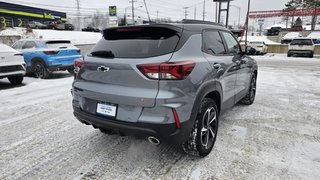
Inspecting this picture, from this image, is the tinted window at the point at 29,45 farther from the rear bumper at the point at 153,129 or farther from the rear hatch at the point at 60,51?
the rear bumper at the point at 153,129

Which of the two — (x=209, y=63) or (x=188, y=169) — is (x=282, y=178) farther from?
(x=209, y=63)

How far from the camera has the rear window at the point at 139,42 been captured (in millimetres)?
2695

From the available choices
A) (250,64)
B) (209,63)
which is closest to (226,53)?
(209,63)

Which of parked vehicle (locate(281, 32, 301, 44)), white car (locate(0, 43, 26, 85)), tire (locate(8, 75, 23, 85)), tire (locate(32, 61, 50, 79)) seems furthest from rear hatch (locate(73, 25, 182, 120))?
parked vehicle (locate(281, 32, 301, 44))

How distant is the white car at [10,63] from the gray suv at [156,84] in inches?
201

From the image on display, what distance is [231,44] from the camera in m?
4.14

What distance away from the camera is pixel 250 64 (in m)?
4.94

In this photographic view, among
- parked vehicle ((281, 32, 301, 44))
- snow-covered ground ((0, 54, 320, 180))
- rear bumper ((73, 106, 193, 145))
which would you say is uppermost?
parked vehicle ((281, 32, 301, 44))

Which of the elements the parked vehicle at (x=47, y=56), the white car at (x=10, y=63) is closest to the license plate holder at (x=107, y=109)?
the white car at (x=10, y=63)

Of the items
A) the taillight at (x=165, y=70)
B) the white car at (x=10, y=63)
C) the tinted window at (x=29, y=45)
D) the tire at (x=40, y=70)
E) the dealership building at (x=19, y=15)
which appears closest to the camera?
the taillight at (x=165, y=70)

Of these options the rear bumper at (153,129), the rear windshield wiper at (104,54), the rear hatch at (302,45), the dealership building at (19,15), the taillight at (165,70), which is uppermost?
the dealership building at (19,15)

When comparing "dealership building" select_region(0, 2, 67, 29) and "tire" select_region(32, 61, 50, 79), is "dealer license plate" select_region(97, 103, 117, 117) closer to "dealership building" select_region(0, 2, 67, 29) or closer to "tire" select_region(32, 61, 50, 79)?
"tire" select_region(32, 61, 50, 79)

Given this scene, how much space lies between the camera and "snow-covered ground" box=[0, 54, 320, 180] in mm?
2770

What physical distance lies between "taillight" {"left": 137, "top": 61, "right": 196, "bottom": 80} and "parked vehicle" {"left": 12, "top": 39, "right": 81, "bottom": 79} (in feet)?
23.7
